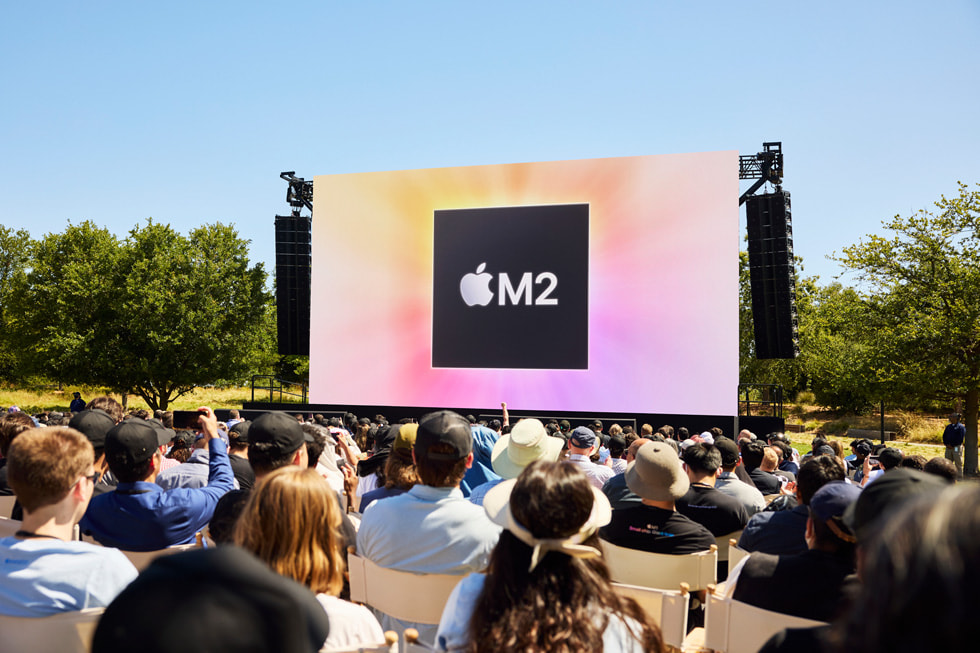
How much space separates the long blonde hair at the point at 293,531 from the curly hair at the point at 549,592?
416 millimetres

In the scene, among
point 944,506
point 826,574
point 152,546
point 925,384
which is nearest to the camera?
point 944,506

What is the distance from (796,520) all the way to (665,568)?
55cm

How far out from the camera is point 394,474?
309 centimetres

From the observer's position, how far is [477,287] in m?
13.3

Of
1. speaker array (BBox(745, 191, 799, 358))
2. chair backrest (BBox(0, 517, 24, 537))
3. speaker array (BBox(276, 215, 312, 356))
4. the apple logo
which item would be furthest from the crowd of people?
speaker array (BBox(276, 215, 312, 356))

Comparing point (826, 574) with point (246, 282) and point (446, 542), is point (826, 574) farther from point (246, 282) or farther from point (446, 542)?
point (246, 282)

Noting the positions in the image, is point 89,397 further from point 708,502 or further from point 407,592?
point 407,592

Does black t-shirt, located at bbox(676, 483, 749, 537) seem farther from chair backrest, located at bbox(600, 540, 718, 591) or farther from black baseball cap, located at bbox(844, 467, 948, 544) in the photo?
black baseball cap, located at bbox(844, 467, 948, 544)

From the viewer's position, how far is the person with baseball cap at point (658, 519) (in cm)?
275

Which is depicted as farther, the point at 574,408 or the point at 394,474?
the point at 574,408

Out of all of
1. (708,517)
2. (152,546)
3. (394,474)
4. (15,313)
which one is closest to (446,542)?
(394,474)

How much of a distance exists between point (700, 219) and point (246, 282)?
16.2 meters

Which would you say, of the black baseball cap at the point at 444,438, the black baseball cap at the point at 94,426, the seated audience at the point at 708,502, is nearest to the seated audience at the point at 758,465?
the seated audience at the point at 708,502

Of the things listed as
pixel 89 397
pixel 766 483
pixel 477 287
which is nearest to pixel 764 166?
pixel 477 287
